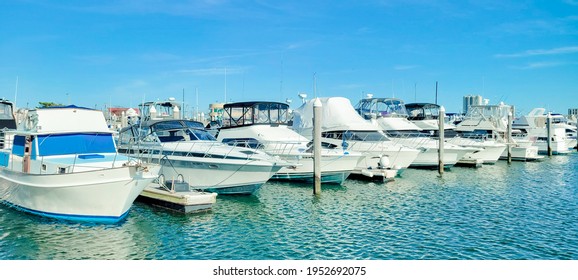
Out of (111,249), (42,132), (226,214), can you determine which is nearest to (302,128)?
(226,214)

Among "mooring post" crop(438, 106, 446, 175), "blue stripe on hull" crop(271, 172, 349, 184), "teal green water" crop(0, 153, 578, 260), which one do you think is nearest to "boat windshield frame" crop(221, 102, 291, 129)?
"blue stripe on hull" crop(271, 172, 349, 184)

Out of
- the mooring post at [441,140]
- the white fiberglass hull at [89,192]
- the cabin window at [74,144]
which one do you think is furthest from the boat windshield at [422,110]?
the white fiberglass hull at [89,192]

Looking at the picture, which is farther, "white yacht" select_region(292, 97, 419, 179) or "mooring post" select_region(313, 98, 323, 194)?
"white yacht" select_region(292, 97, 419, 179)

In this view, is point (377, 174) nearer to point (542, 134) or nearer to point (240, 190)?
point (240, 190)

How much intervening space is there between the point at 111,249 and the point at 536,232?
463 inches

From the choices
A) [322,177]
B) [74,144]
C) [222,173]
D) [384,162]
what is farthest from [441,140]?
[74,144]

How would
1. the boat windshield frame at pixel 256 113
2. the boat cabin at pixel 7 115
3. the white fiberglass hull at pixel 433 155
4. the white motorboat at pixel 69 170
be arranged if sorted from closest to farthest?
the white motorboat at pixel 69 170
the boat cabin at pixel 7 115
the boat windshield frame at pixel 256 113
the white fiberglass hull at pixel 433 155

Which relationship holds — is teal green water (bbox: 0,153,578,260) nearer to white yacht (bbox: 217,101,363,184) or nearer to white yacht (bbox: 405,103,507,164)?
white yacht (bbox: 217,101,363,184)

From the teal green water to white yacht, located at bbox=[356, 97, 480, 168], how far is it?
998 centimetres

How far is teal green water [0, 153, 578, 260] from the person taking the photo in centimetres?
1177

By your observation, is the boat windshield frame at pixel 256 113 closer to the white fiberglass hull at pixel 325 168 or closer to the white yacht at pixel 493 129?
the white fiberglass hull at pixel 325 168

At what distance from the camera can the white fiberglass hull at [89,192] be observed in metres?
13.2

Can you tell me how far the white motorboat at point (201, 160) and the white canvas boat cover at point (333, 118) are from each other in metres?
10.00
